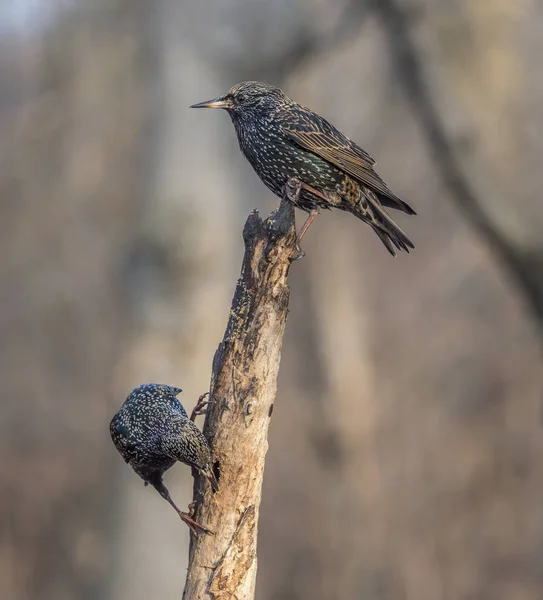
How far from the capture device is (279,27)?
25.1ft

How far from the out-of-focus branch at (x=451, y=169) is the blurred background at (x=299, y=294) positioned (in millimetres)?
28

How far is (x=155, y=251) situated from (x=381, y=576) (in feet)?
16.8

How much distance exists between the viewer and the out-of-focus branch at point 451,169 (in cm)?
754

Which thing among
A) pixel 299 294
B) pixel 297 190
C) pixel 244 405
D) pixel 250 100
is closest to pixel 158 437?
pixel 244 405

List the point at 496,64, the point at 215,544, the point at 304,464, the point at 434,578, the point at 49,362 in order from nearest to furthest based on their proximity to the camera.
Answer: the point at 215,544 < the point at 496,64 < the point at 434,578 < the point at 304,464 < the point at 49,362

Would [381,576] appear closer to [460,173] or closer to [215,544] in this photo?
[460,173]

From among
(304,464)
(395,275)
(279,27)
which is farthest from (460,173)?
(395,275)

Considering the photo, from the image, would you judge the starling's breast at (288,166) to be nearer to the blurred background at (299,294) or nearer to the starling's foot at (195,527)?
the starling's foot at (195,527)

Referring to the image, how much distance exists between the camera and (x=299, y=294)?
13.7 meters

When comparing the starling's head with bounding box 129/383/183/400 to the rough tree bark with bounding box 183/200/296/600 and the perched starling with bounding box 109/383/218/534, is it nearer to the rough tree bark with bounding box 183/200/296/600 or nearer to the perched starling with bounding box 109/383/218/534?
the perched starling with bounding box 109/383/218/534

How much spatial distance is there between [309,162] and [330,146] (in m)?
0.10

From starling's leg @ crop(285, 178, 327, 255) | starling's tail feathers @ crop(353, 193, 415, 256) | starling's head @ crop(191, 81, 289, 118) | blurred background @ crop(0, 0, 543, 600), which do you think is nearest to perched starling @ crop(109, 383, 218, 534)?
A: starling's leg @ crop(285, 178, 327, 255)

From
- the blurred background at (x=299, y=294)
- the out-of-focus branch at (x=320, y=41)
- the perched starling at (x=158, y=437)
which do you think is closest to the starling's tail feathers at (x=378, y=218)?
the perched starling at (x=158, y=437)

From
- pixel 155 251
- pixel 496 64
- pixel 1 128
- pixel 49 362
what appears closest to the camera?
pixel 155 251
